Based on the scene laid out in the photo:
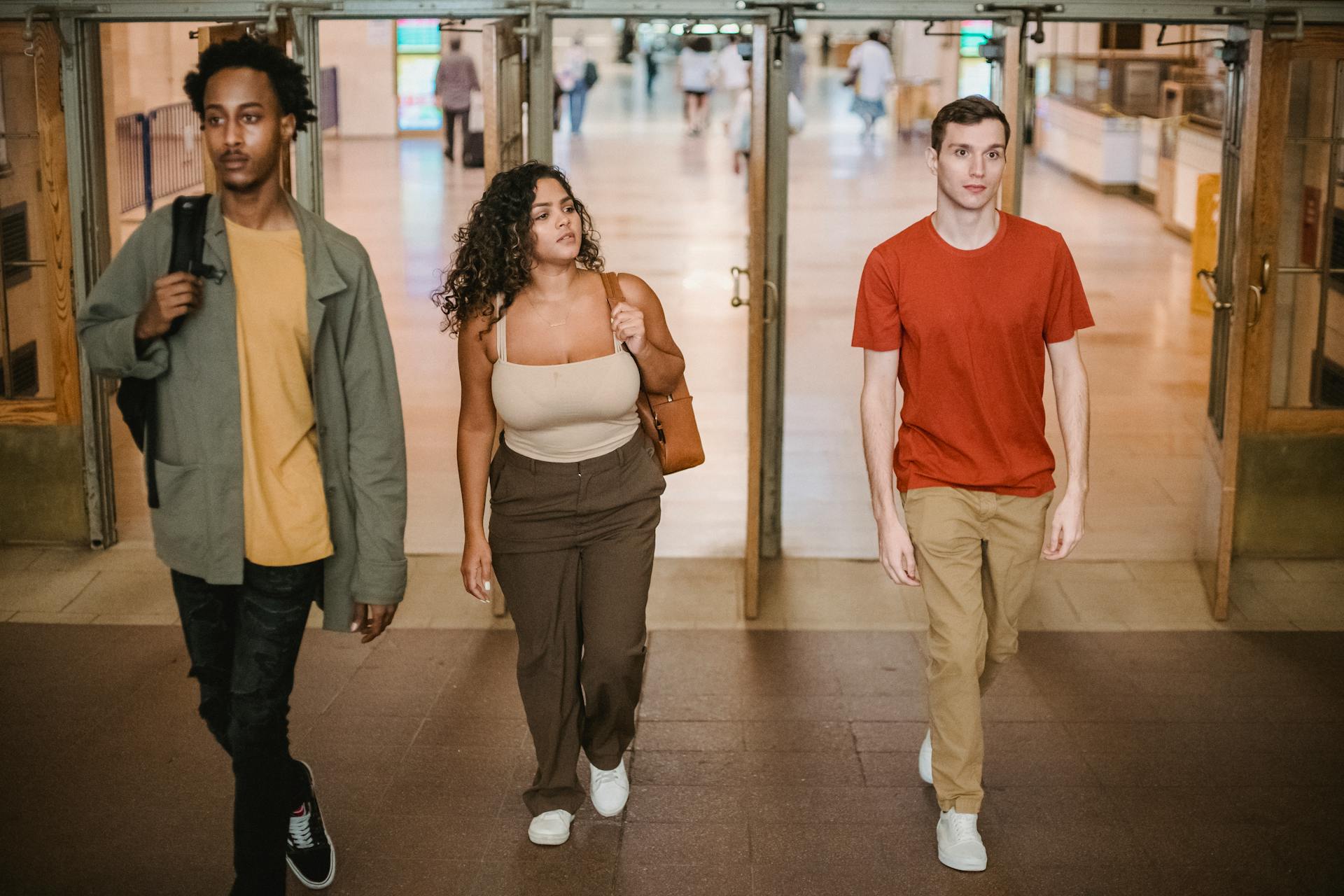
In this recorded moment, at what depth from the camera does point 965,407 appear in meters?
4.05

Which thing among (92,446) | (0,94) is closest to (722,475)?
(92,446)

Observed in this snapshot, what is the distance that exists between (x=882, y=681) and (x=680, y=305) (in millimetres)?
7422

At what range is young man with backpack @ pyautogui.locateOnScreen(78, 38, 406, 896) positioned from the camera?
3.39 meters

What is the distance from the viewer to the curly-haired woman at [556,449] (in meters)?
4.05

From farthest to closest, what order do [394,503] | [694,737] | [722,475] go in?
[722,475], [694,737], [394,503]

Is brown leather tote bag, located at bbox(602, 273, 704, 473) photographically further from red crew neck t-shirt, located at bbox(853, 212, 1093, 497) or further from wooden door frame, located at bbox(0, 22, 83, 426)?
wooden door frame, located at bbox(0, 22, 83, 426)

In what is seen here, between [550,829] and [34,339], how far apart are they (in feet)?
13.0

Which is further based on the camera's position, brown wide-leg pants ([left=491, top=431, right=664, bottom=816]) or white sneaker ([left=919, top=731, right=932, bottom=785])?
white sneaker ([left=919, top=731, right=932, bottom=785])

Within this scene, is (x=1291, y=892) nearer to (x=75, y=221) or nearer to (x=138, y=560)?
(x=138, y=560)

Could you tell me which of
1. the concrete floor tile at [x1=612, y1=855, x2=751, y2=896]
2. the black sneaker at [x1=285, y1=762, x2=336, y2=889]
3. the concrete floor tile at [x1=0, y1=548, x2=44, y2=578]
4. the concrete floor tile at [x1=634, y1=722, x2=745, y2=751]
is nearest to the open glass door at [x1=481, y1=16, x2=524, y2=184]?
the concrete floor tile at [x1=634, y1=722, x2=745, y2=751]

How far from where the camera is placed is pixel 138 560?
6.83m

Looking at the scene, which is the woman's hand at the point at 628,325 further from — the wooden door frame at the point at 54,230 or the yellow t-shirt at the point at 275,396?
the wooden door frame at the point at 54,230

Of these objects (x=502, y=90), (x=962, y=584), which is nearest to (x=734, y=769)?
(x=962, y=584)

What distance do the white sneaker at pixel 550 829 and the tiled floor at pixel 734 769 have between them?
46 millimetres
